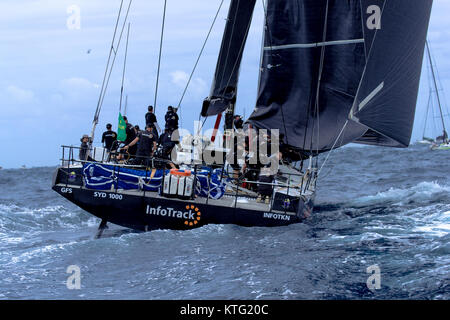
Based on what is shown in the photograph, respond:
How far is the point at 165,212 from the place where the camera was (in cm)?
1427

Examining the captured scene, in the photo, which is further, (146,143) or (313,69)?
(313,69)

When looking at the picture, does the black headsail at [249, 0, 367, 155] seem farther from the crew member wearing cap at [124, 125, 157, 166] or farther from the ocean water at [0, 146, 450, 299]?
the crew member wearing cap at [124, 125, 157, 166]

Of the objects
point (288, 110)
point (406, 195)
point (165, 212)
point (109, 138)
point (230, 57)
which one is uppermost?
point (230, 57)

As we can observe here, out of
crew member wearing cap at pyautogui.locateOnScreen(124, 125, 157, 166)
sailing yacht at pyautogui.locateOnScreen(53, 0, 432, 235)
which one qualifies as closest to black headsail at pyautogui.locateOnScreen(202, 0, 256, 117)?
sailing yacht at pyautogui.locateOnScreen(53, 0, 432, 235)

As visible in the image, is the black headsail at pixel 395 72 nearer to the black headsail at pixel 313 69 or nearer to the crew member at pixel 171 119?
the black headsail at pixel 313 69

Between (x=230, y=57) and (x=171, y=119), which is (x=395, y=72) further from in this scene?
(x=171, y=119)

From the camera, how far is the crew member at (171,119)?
17.6 m

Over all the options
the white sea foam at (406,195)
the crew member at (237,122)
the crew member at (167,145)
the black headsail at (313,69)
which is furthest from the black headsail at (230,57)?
the white sea foam at (406,195)

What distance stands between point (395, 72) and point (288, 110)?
487 cm

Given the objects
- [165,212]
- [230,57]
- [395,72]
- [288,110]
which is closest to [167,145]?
[165,212]

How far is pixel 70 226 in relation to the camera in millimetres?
18594
